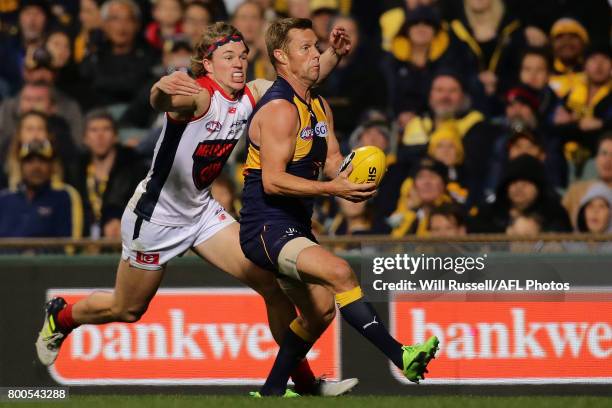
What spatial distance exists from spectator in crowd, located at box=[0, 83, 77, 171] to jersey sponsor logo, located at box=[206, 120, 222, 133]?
172 inches

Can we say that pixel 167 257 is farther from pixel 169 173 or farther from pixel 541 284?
pixel 541 284

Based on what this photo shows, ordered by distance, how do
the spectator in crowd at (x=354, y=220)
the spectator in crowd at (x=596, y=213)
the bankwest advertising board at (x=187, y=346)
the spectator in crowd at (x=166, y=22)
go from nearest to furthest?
the bankwest advertising board at (x=187, y=346), the spectator in crowd at (x=596, y=213), the spectator in crowd at (x=354, y=220), the spectator in crowd at (x=166, y=22)

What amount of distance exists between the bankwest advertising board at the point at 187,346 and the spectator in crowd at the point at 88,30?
4052 millimetres

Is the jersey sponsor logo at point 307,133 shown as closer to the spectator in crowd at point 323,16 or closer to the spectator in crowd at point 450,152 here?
the spectator in crowd at point 450,152

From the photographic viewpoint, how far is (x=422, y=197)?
1089 cm

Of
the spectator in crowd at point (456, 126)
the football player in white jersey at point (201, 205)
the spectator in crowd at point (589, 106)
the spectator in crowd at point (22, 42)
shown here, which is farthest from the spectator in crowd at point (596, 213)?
the spectator in crowd at point (22, 42)

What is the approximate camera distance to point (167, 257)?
845cm

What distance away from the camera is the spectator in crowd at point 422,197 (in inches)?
424

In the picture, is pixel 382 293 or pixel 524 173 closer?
pixel 382 293

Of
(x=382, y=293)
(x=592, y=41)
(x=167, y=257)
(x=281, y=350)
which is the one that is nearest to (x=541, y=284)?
(x=382, y=293)

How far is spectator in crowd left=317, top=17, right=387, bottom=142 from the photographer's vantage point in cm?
1216

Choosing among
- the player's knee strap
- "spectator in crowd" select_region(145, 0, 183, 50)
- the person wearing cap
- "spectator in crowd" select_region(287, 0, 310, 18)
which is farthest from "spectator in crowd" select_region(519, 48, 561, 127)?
the player's knee strap

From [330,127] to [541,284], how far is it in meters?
2.24

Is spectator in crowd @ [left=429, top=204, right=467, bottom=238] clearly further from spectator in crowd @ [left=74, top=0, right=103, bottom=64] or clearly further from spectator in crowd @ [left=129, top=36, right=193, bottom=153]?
spectator in crowd @ [left=74, top=0, right=103, bottom=64]
